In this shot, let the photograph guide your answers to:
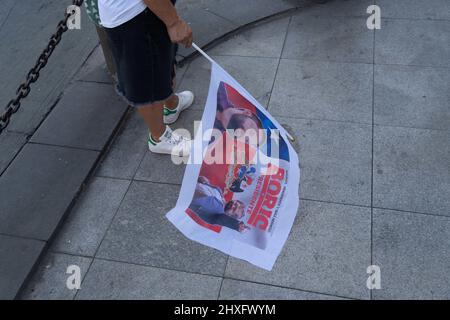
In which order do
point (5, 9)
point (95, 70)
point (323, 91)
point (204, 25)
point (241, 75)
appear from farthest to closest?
point (5, 9) → point (204, 25) → point (95, 70) → point (241, 75) → point (323, 91)

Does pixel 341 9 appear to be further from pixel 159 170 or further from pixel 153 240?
pixel 153 240

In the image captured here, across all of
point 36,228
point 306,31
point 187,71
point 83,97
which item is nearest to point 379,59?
point 306,31

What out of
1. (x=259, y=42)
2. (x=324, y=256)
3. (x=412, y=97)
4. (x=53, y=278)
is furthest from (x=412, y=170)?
(x=53, y=278)

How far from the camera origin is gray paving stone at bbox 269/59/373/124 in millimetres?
3256

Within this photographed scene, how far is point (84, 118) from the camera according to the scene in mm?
3328

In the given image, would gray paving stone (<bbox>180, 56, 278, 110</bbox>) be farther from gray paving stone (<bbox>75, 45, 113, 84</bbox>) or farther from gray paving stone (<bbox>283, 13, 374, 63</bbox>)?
gray paving stone (<bbox>75, 45, 113, 84</bbox>)

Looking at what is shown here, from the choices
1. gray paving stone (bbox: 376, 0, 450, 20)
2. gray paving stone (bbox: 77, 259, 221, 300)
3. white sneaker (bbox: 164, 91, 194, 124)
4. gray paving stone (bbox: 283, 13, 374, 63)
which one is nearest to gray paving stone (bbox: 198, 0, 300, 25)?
gray paving stone (bbox: 283, 13, 374, 63)

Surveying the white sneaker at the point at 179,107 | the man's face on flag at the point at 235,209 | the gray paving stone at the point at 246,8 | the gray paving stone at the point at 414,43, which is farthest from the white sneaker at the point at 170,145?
the gray paving stone at the point at 414,43

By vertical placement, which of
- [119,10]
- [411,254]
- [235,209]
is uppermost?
[119,10]

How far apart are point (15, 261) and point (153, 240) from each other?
2.62ft

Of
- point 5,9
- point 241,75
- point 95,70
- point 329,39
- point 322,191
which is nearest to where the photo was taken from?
point 322,191

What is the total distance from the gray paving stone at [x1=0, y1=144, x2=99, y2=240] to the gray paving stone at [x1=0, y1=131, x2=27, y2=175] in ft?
0.57
